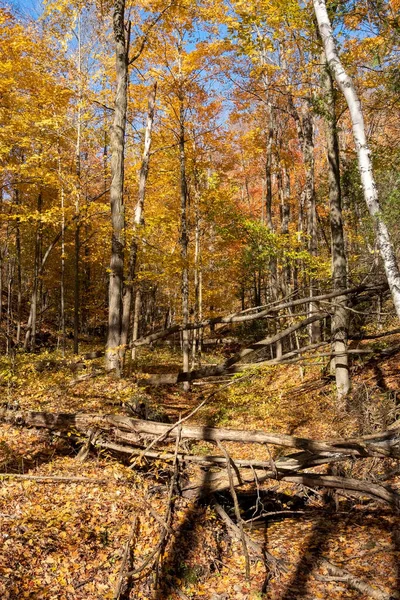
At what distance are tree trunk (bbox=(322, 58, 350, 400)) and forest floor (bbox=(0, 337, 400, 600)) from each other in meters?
1.45

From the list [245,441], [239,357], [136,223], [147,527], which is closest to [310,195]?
[136,223]

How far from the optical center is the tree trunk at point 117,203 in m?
9.75

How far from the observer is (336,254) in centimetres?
1020

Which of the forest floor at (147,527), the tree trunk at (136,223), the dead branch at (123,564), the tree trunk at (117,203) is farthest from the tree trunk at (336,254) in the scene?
the dead branch at (123,564)

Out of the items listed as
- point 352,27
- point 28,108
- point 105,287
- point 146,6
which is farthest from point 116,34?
point 105,287

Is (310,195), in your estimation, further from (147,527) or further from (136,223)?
(147,527)

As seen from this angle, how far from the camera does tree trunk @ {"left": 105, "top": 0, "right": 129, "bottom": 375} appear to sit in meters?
9.75

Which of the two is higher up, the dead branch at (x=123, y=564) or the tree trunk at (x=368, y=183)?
the tree trunk at (x=368, y=183)

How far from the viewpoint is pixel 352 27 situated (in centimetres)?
894

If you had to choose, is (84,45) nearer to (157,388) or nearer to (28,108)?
(28,108)

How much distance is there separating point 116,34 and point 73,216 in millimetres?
7483

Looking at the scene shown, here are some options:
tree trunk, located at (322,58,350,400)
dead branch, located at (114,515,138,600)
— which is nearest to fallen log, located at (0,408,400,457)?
dead branch, located at (114,515,138,600)

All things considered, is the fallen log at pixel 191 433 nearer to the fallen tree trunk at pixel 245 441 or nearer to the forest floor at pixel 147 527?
the fallen tree trunk at pixel 245 441

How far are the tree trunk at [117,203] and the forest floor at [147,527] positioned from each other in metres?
1.40
